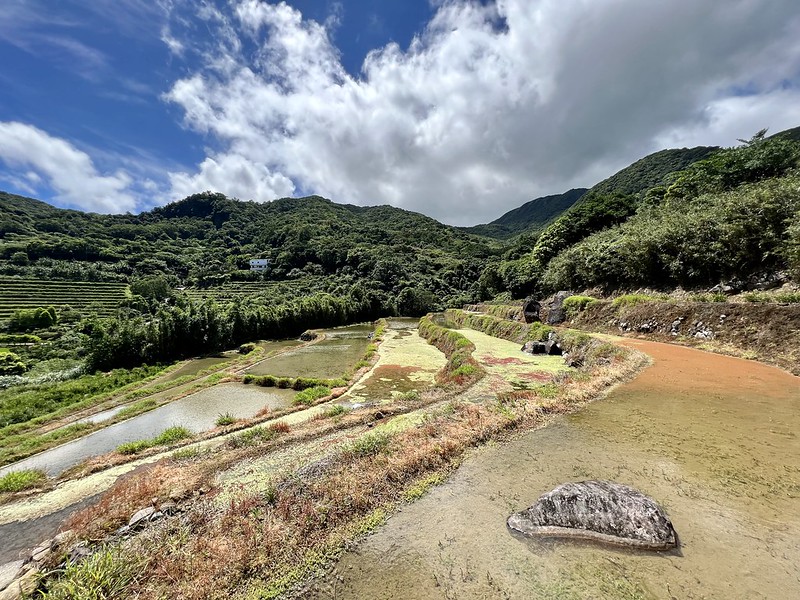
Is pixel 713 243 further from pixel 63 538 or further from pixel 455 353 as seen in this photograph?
pixel 63 538

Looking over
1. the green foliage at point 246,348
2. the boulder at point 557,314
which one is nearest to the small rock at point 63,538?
the boulder at point 557,314

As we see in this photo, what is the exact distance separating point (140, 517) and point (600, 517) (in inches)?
457

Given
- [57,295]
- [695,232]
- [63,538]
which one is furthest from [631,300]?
[57,295]

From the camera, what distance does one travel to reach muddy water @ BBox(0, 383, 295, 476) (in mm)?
17156

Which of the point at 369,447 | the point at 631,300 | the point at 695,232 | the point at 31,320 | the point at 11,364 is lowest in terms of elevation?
the point at 11,364

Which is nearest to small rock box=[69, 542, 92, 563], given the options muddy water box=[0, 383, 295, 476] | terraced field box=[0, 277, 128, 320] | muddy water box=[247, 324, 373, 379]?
muddy water box=[0, 383, 295, 476]

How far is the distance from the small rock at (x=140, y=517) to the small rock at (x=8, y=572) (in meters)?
2.10

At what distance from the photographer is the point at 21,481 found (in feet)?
44.0

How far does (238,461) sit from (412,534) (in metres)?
8.62

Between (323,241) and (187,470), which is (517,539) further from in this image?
(323,241)

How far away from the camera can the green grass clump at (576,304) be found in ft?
108

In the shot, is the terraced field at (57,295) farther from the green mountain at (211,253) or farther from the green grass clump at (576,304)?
the green grass clump at (576,304)

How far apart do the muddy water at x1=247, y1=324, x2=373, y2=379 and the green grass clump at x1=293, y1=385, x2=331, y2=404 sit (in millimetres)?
6249

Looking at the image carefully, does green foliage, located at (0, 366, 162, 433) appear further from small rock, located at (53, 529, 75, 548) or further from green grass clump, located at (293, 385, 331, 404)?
small rock, located at (53, 529, 75, 548)
